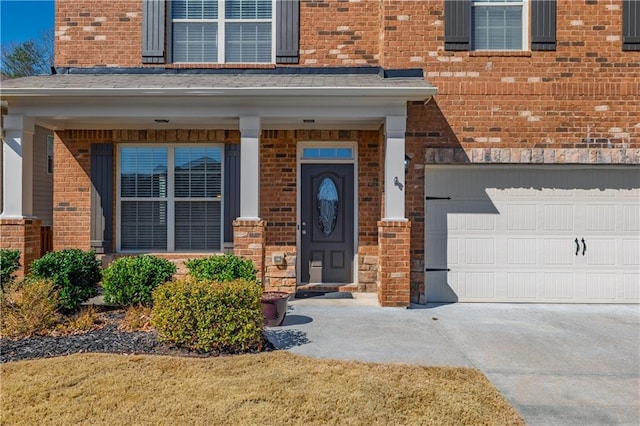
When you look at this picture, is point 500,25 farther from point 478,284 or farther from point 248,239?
point 248,239

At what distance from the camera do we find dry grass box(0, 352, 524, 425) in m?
3.11

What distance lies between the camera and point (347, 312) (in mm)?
6445

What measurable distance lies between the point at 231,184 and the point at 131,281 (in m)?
2.87

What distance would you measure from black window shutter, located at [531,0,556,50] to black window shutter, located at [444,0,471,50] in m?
1.05

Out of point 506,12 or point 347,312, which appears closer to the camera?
point 347,312

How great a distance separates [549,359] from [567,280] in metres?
3.32

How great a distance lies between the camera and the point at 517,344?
Result: 5020mm

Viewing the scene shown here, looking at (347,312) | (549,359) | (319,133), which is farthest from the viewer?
(319,133)

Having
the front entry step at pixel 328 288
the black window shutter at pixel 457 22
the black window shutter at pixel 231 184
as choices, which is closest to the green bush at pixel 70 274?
the black window shutter at pixel 231 184

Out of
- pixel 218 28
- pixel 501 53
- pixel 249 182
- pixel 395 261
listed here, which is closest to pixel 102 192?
pixel 249 182

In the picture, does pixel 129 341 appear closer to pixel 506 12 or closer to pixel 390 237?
pixel 390 237

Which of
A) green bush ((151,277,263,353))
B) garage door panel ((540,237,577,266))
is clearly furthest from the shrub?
garage door panel ((540,237,577,266))

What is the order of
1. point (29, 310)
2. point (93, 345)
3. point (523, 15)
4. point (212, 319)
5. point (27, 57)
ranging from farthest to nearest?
1. point (27, 57)
2. point (523, 15)
3. point (29, 310)
4. point (93, 345)
5. point (212, 319)

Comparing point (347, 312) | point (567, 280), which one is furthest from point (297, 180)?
point (567, 280)
